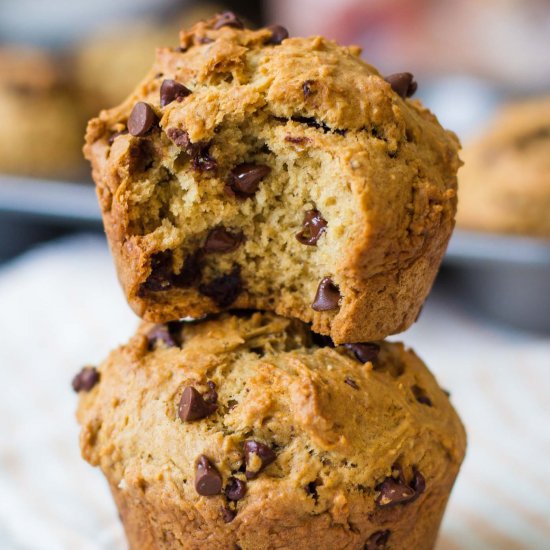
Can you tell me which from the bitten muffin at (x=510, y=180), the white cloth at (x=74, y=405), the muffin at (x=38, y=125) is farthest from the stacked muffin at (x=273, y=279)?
the muffin at (x=38, y=125)

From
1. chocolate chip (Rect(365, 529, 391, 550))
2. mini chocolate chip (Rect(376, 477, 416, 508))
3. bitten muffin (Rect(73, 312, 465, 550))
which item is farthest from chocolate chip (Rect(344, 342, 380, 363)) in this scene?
chocolate chip (Rect(365, 529, 391, 550))

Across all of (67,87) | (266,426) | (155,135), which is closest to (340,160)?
(155,135)

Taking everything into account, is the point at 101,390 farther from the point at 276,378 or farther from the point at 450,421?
the point at 450,421

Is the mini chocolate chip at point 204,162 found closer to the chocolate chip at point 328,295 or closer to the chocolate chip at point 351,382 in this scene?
the chocolate chip at point 328,295

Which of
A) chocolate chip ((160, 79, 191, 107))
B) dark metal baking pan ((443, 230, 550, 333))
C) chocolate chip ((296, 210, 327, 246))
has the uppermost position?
dark metal baking pan ((443, 230, 550, 333))

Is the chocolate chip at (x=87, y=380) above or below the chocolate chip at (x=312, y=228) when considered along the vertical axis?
below

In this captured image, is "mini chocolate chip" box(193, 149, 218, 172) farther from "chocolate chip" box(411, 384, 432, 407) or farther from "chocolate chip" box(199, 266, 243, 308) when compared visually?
"chocolate chip" box(411, 384, 432, 407)

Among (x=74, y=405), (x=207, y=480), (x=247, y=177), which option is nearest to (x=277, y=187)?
(x=247, y=177)
